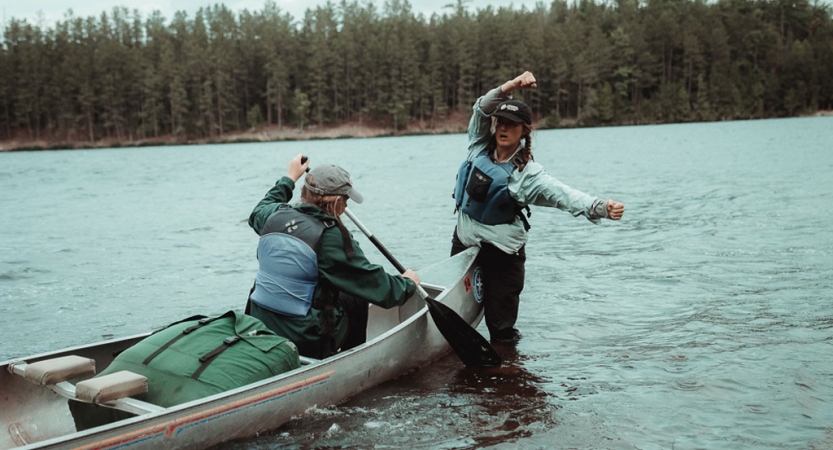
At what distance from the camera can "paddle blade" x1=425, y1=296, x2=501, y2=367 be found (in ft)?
20.9

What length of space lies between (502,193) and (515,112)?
710 mm

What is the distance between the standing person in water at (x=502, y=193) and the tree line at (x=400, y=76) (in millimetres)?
88303

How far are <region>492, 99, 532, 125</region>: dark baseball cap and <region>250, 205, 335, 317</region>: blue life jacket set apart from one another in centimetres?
188

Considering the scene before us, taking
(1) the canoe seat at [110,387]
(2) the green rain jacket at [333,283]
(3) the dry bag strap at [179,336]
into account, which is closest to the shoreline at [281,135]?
(2) the green rain jacket at [333,283]

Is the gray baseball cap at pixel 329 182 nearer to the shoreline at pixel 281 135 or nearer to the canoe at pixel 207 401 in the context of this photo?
the canoe at pixel 207 401

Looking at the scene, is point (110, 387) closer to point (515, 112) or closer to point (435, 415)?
point (435, 415)

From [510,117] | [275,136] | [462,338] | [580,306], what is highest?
[275,136]

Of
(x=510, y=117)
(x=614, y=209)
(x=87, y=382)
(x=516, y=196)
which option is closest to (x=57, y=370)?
(x=87, y=382)

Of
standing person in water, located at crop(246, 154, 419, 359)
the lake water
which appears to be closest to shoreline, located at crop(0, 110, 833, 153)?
the lake water

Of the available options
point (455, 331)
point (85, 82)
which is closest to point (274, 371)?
point (455, 331)

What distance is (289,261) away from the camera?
519 cm

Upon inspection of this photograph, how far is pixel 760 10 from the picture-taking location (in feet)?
392

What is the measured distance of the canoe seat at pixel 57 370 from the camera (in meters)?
4.58

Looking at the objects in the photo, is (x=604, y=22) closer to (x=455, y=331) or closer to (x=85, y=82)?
(x=85, y=82)
